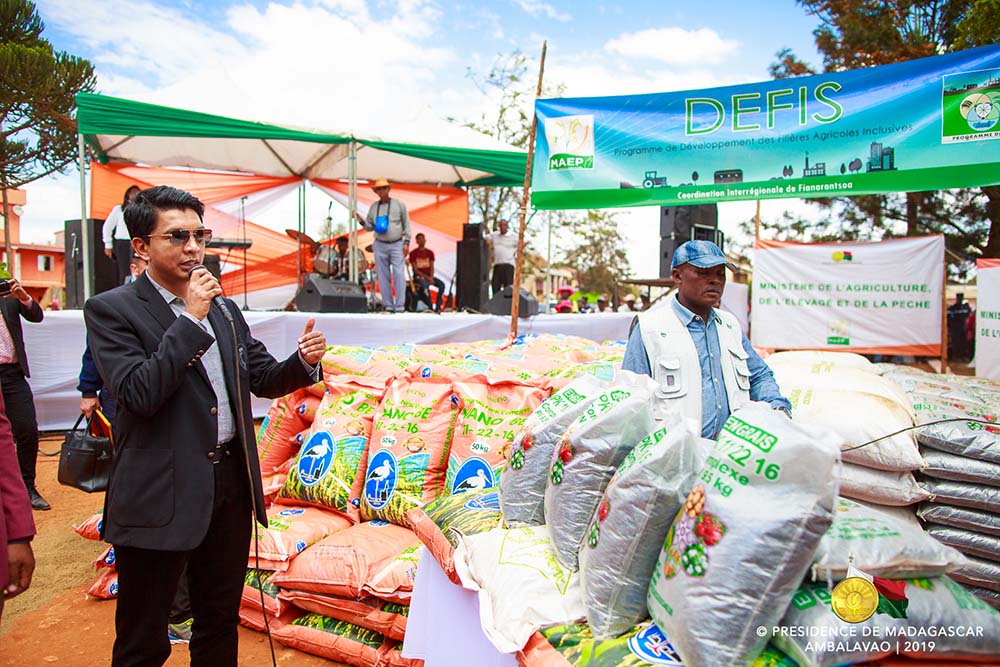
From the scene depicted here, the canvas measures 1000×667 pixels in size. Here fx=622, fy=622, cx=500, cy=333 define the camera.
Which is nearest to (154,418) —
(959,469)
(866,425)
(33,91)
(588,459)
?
(588,459)

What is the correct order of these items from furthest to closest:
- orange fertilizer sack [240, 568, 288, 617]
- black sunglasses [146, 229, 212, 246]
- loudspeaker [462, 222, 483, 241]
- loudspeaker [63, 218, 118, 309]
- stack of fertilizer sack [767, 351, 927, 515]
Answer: loudspeaker [462, 222, 483, 241], loudspeaker [63, 218, 118, 309], orange fertilizer sack [240, 568, 288, 617], stack of fertilizer sack [767, 351, 927, 515], black sunglasses [146, 229, 212, 246]

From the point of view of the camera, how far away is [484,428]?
9.09 ft

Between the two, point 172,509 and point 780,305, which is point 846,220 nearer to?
point 780,305

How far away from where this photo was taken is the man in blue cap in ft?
7.60

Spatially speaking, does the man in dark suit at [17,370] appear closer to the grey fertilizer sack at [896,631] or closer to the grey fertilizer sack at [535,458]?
the grey fertilizer sack at [535,458]

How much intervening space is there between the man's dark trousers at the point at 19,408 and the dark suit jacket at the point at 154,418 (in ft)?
9.82

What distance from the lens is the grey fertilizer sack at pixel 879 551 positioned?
110cm

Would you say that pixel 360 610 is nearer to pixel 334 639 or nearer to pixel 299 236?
pixel 334 639

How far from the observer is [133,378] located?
1458 millimetres

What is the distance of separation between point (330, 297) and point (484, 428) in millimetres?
4435

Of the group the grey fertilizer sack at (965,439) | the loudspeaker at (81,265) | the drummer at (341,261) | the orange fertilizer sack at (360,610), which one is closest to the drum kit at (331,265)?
the drummer at (341,261)

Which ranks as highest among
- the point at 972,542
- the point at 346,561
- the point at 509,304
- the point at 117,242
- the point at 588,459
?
the point at 117,242

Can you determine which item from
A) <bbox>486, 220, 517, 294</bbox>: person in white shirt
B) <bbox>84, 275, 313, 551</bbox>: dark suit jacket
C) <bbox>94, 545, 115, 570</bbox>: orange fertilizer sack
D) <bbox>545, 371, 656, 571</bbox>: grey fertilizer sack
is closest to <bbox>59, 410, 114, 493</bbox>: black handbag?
<bbox>94, 545, 115, 570</bbox>: orange fertilizer sack

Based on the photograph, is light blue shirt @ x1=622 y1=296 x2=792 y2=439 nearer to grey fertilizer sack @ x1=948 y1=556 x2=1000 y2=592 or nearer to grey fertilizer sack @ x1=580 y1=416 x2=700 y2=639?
grey fertilizer sack @ x1=948 y1=556 x2=1000 y2=592
